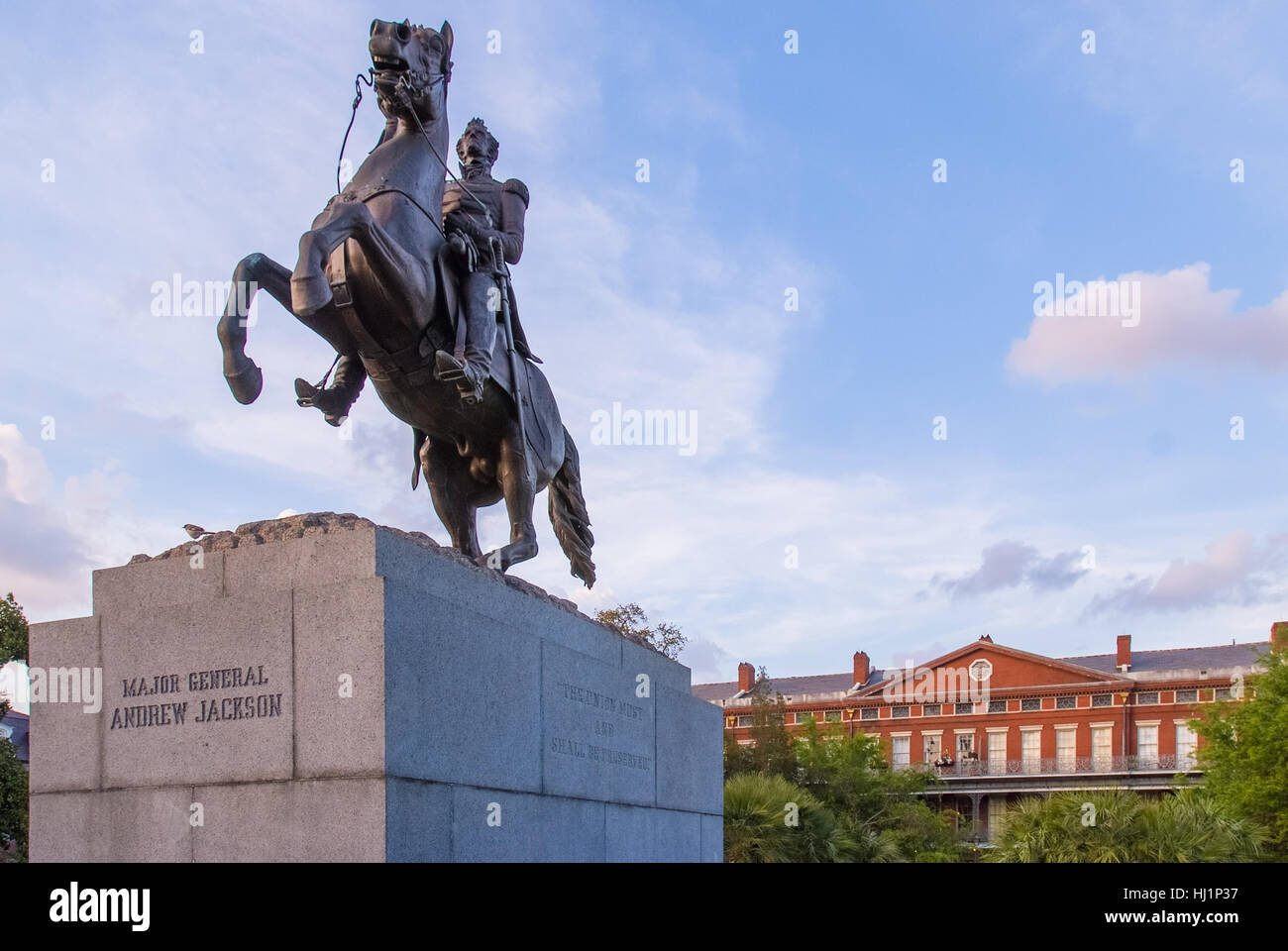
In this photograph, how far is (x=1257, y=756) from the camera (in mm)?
39438

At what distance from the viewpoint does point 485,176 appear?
10406 millimetres

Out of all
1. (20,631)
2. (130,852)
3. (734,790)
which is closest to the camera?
(130,852)

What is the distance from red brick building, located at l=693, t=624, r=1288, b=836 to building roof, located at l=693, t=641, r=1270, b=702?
0.12 metres

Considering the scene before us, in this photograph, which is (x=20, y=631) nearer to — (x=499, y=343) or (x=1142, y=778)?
(x=499, y=343)

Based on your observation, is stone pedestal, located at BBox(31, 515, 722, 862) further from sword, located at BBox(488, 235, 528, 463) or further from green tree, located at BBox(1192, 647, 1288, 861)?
green tree, located at BBox(1192, 647, 1288, 861)

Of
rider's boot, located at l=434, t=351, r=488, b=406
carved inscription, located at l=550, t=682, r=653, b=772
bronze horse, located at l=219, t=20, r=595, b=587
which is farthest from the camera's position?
carved inscription, located at l=550, t=682, r=653, b=772

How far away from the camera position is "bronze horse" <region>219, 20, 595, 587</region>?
7.56 meters

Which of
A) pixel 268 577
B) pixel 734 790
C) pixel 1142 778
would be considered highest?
pixel 268 577

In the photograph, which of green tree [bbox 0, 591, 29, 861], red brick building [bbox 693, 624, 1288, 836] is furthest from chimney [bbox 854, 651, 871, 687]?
green tree [bbox 0, 591, 29, 861]
